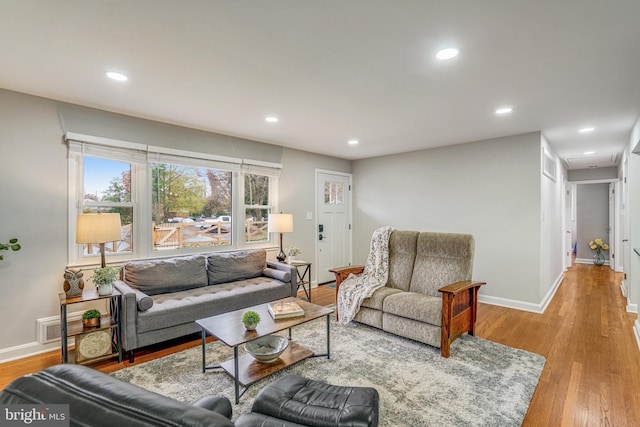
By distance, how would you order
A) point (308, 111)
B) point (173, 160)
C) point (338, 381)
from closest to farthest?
point (338, 381) < point (308, 111) < point (173, 160)

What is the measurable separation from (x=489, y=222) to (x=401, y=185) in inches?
62.5

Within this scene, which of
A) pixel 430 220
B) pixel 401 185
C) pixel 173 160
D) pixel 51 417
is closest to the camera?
pixel 51 417

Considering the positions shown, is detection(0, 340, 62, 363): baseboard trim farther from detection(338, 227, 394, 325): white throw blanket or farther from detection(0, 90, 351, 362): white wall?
detection(338, 227, 394, 325): white throw blanket

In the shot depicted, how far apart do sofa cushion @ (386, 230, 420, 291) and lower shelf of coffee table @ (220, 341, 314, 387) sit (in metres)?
1.48

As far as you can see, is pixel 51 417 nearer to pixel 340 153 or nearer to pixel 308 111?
pixel 308 111

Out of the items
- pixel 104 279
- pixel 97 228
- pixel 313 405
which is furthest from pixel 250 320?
pixel 97 228

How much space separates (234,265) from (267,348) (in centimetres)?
162

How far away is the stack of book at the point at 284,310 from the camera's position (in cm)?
257

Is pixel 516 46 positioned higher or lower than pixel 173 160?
higher

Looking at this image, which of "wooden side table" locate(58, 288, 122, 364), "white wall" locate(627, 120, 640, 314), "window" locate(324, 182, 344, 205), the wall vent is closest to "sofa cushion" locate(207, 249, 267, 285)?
"wooden side table" locate(58, 288, 122, 364)

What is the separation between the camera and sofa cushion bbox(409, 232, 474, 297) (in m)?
3.29

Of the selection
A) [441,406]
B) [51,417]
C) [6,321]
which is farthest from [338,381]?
[6,321]

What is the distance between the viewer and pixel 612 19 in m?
1.72

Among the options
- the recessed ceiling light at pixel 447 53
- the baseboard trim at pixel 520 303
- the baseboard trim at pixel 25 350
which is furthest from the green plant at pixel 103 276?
the baseboard trim at pixel 520 303
